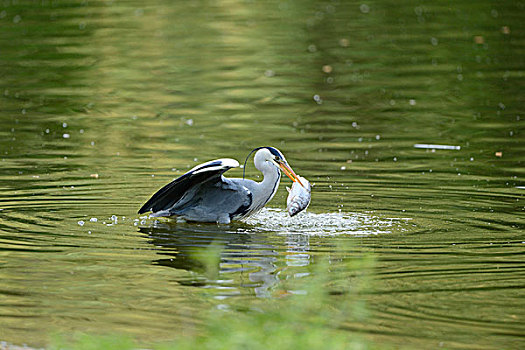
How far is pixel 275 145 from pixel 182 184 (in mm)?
3979

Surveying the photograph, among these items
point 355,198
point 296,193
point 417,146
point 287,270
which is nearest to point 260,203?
point 296,193

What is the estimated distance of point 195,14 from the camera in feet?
93.0

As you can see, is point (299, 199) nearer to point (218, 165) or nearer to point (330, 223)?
point (330, 223)

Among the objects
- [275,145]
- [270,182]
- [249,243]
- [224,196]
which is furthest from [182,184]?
[275,145]

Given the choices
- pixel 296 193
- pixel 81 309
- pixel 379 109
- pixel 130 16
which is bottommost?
pixel 81 309

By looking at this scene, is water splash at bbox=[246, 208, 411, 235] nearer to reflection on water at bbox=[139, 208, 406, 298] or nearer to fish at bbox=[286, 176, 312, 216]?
reflection on water at bbox=[139, 208, 406, 298]

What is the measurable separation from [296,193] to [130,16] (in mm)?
19797

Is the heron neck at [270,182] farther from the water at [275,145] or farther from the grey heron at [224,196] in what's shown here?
the water at [275,145]

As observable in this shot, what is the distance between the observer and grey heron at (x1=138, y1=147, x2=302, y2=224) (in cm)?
982

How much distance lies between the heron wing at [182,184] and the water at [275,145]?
25 centimetres

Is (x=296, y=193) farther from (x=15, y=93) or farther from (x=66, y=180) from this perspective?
(x=15, y=93)

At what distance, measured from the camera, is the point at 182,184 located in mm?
9664

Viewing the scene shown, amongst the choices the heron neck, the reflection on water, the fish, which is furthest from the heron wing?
the fish

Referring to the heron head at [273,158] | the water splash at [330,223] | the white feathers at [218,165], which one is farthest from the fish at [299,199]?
the white feathers at [218,165]
